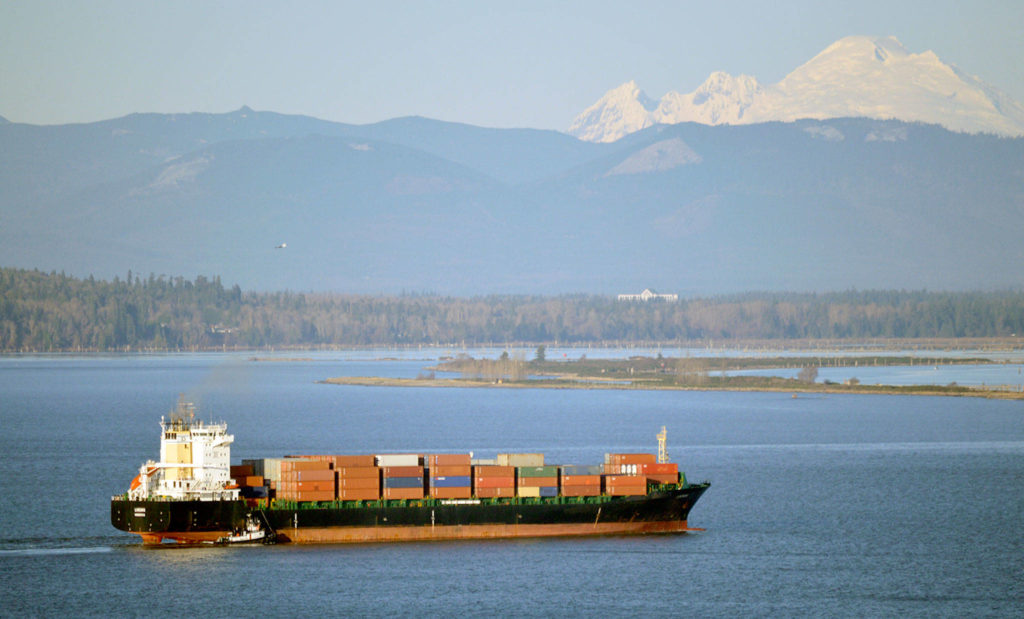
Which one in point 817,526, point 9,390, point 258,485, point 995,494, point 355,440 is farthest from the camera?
point 9,390

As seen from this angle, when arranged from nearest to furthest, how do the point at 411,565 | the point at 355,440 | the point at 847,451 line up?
the point at 411,565, the point at 847,451, the point at 355,440

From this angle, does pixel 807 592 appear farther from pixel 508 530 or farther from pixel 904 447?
pixel 904 447

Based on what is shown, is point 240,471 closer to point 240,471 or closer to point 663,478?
point 240,471

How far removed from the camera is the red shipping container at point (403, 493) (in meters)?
58.3

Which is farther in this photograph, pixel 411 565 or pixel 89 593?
pixel 411 565

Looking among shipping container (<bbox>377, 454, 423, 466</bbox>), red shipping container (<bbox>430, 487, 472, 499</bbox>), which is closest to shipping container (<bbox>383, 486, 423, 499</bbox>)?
red shipping container (<bbox>430, 487, 472, 499</bbox>)

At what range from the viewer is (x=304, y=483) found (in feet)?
188

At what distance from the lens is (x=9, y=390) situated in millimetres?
182375

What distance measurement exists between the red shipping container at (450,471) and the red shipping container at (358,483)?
2411 mm

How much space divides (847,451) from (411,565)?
47609 mm

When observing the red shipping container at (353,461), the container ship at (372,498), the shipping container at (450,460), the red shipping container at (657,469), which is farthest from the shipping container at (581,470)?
the red shipping container at (353,461)

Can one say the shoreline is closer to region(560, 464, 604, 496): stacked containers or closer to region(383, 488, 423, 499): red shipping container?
region(560, 464, 604, 496): stacked containers

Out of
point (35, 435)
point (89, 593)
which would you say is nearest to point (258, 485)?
point (89, 593)

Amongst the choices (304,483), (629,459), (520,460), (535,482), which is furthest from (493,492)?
(304,483)
